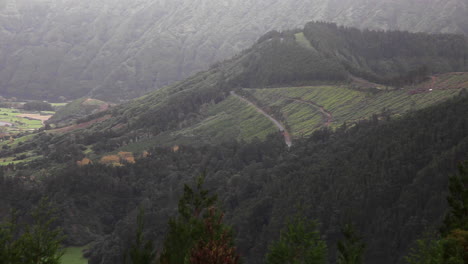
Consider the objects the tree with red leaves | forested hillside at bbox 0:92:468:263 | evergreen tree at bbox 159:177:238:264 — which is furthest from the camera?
forested hillside at bbox 0:92:468:263

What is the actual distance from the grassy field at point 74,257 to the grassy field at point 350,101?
50.8 meters

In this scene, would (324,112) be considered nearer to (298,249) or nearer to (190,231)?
(298,249)

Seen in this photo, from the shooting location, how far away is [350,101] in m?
115

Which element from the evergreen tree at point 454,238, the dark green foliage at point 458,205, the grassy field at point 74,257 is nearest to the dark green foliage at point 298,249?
the evergreen tree at point 454,238

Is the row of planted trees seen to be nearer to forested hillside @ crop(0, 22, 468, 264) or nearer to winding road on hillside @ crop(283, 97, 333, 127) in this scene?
forested hillside @ crop(0, 22, 468, 264)

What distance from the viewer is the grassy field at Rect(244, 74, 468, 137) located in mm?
97906

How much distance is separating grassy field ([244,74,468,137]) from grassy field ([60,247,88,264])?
50810 mm

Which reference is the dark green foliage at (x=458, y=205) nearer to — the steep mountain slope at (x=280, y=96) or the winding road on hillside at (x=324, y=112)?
the steep mountain slope at (x=280, y=96)

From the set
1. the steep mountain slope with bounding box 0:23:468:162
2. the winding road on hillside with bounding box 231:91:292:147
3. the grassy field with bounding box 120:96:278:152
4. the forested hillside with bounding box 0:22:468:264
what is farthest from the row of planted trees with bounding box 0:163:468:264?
the grassy field with bounding box 120:96:278:152

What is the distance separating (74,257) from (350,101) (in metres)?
68.8

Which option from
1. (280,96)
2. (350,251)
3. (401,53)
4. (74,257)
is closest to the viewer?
(350,251)

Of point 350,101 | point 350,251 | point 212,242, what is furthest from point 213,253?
point 350,101

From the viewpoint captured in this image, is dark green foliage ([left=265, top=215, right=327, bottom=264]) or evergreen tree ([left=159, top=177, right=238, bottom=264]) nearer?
evergreen tree ([left=159, top=177, right=238, bottom=264])

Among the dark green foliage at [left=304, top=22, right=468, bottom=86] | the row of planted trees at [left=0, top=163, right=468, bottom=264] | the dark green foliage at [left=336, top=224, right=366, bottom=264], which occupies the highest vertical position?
the row of planted trees at [left=0, top=163, right=468, bottom=264]
